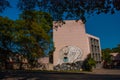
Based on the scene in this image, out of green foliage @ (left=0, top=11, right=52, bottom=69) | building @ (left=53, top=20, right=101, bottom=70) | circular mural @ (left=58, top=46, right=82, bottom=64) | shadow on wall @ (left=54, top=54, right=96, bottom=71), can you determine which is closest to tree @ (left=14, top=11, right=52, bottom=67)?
green foliage @ (left=0, top=11, right=52, bottom=69)

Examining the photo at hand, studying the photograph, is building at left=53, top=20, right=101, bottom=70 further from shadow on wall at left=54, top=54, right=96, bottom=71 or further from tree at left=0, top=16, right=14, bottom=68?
tree at left=0, top=16, right=14, bottom=68

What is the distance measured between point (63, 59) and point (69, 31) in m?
5.47

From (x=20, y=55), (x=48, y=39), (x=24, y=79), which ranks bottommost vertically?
(x=24, y=79)

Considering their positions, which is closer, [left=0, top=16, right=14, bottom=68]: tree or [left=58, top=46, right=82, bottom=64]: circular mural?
[left=0, top=16, right=14, bottom=68]: tree

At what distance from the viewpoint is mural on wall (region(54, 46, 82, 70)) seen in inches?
1846

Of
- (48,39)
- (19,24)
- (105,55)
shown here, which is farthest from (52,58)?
(105,55)

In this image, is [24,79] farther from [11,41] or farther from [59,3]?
[11,41]

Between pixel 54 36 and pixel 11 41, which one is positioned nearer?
pixel 11 41

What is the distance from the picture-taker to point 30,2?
47.5 feet

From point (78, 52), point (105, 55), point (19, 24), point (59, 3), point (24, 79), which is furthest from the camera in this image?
point (105, 55)

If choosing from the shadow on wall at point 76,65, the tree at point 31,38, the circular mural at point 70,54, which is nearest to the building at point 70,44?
the circular mural at point 70,54

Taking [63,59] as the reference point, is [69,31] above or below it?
above

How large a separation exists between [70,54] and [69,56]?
484 millimetres

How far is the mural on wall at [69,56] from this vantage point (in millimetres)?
46884
